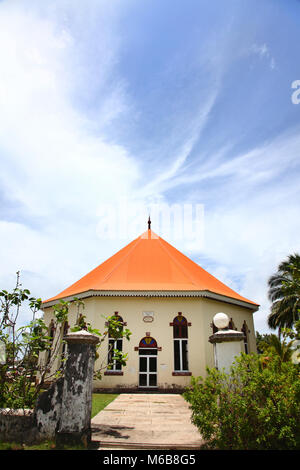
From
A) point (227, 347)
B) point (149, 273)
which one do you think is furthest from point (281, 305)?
point (227, 347)

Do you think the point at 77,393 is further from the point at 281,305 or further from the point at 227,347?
the point at 281,305

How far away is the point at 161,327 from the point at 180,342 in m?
1.25

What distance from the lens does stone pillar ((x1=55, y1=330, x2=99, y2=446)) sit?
18.0ft

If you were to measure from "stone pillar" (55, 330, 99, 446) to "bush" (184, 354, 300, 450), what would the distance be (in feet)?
6.45

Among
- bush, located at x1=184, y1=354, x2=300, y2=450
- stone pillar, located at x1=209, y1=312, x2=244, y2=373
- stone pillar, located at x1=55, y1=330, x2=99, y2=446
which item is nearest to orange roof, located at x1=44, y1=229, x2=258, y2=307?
stone pillar, located at x1=209, y1=312, x2=244, y2=373

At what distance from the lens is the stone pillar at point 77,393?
5477 millimetres

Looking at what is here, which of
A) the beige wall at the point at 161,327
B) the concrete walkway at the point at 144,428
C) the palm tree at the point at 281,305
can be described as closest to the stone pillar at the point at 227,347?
the concrete walkway at the point at 144,428

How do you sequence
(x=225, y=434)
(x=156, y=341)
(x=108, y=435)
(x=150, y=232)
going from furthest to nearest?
(x=150, y=232) < (x=156, y=341) < (x=108, y=435) < (x=225, y=434)

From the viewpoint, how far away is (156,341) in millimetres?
15672

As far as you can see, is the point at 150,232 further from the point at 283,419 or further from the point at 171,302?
the point at 283,419

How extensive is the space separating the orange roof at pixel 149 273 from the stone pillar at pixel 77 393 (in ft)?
33.1

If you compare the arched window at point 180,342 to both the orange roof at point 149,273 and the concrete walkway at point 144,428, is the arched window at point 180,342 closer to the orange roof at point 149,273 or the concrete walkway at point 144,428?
the orange roof at point 149,273

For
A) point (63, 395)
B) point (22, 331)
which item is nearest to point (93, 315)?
point (22, 331)

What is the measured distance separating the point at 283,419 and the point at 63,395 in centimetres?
389
